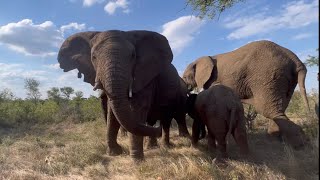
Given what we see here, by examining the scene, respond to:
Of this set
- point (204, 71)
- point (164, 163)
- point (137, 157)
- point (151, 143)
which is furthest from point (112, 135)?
point (204, 71)

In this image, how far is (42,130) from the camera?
1573cm

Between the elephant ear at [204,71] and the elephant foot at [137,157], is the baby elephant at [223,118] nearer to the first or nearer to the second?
the elephant foot at [137,157]

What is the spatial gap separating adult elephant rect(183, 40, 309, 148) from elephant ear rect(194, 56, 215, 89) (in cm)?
61

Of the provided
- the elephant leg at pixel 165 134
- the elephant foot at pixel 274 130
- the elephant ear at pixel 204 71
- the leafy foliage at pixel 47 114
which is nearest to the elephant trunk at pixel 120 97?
the elephant leg at pixel 165 134

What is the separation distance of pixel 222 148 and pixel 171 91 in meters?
2.46

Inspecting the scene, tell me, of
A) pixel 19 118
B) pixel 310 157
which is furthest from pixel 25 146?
pixel 19 118

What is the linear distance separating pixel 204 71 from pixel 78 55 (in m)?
4.71

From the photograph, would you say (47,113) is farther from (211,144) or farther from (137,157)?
(211,144)

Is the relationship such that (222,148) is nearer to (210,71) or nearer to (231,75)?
(231,75)

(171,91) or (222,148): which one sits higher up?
(171,91)

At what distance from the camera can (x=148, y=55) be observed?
8414mm

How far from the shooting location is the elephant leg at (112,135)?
887 centimetres

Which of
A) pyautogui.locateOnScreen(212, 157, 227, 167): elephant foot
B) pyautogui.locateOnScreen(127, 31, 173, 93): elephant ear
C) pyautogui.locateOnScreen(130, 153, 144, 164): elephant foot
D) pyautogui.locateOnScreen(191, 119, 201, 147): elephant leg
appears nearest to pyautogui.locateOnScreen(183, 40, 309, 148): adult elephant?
pyautogui.locateOnScreen(191, 119, 201, 147): elephant leg

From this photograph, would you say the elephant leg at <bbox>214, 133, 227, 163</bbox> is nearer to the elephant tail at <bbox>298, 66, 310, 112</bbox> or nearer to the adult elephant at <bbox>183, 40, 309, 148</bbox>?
the adult elephant at <bbox>183, 40, 309, 148</bbox>
